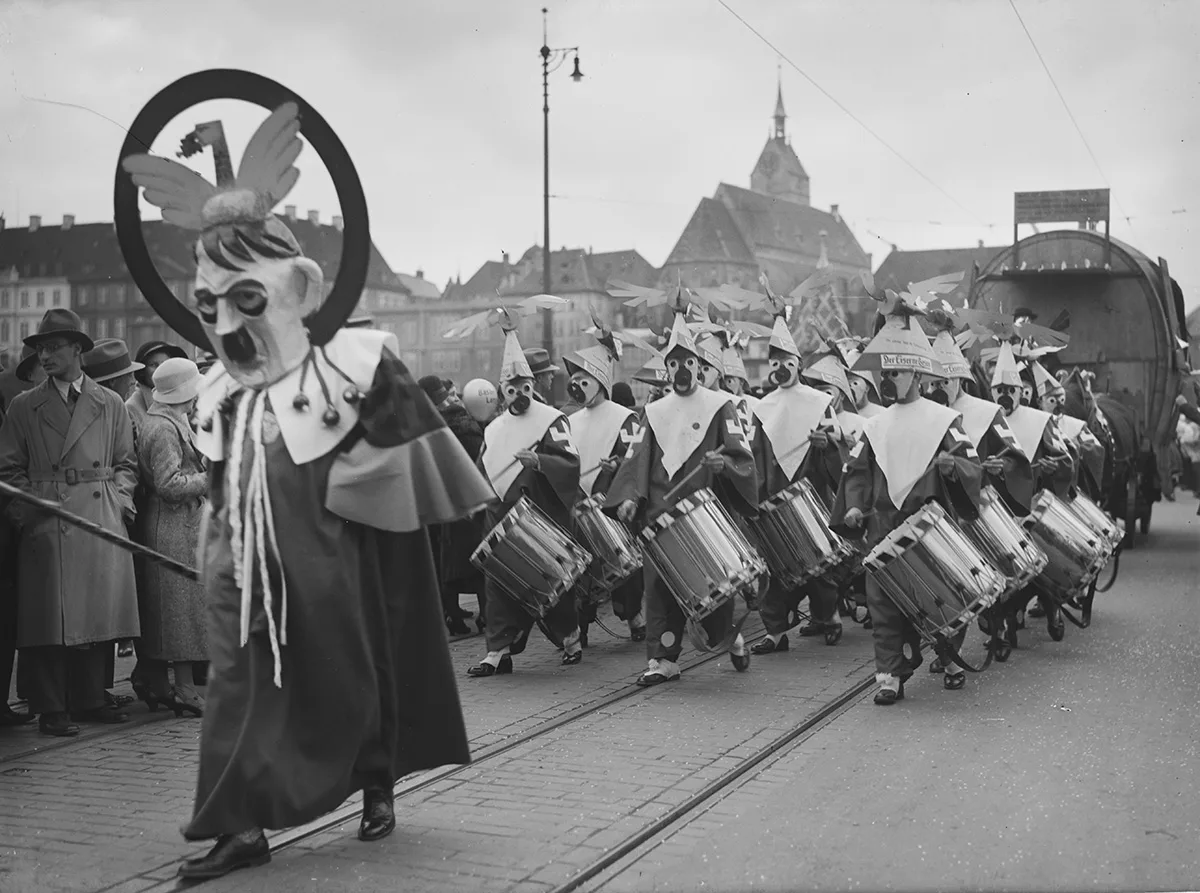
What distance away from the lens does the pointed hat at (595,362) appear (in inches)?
440

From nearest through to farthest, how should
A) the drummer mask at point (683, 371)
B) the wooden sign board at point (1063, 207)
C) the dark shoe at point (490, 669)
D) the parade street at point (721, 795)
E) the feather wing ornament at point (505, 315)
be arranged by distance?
the parade street at point (721, 795), the dark shoe at point (490, 669), the drummer mask at point (683, 371), the feather wing ornament at point (505, 315), the wooden sign board at point (1063, 207)

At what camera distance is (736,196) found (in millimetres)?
71250

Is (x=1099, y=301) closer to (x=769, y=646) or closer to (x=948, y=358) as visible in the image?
(x=948, y=358)

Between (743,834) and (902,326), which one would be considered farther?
(902,326)

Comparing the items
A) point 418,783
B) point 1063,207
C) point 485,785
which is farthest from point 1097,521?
point 1063,207

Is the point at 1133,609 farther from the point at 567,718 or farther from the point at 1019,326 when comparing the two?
the point at 567,718

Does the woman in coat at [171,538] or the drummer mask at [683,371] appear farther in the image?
the drummer mask at [683,371]

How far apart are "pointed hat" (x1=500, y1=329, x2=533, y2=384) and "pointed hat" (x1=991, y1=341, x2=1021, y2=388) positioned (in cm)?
377

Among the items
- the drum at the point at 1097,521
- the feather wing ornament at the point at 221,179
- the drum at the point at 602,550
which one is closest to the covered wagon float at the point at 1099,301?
the drum at the point at 1097,521

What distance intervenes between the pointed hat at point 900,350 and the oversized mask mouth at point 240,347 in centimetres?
459

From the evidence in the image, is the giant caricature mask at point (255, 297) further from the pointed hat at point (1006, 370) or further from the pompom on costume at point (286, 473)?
the pointed hat at point (1006, 370)

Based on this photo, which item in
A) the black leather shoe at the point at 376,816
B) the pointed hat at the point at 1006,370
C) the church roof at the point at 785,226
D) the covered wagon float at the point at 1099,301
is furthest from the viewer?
the church roof at the point at 785,226

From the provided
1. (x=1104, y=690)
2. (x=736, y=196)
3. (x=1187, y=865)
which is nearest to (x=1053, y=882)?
(x=1187, y=865)

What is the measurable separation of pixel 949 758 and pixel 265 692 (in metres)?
3.35
